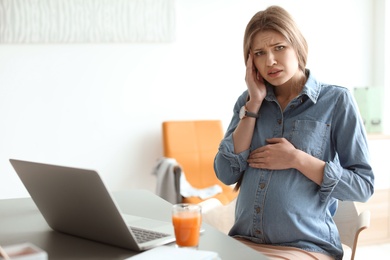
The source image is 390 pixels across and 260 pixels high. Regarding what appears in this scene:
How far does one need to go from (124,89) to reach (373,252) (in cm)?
210

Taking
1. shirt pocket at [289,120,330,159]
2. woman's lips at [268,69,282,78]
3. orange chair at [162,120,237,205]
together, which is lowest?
orange chair at [162,120,237,205]

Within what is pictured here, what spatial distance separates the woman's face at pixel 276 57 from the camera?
5.79ft

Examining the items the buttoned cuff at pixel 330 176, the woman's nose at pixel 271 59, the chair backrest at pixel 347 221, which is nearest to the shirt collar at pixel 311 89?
the woman's nose at pixel 271 59

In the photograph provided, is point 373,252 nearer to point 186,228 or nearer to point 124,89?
point 124,89

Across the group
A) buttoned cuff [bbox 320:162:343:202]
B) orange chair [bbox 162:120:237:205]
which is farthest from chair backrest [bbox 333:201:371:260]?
orange chair [bbox 162:120:237:205]

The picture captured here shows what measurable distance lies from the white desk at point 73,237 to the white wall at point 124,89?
1967mm

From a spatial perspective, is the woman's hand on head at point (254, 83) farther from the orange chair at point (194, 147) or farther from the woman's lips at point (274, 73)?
the orange chair at point (194, 147)

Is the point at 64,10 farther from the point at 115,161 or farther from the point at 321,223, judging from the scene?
the point at 321,223

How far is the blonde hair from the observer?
1.75m

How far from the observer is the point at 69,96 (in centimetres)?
374

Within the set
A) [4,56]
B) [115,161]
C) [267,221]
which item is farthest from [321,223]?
[4,56]

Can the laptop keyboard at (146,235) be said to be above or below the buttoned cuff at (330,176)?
below

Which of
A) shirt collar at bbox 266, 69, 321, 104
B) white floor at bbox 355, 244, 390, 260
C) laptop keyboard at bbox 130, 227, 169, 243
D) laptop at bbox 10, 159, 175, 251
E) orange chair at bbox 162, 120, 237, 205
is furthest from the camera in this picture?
orange chair at bbox 162, 120, 237, 205

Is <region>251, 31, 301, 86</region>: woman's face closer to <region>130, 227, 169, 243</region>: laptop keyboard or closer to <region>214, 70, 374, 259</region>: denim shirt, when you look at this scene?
<region>214, 70, 374, 259</region>: denim shirt
